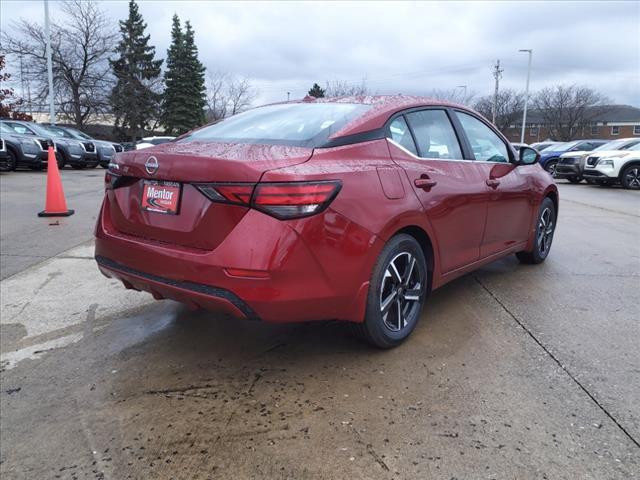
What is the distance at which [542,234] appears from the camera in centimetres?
524

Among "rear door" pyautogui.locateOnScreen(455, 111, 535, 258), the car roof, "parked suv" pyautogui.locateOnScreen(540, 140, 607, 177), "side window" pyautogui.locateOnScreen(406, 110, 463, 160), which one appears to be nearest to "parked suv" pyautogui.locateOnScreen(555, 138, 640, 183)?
"parked suv" pyautogui.locateOnScreen(540, 140, 607, 177)

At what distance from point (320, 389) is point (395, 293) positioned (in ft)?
2.52

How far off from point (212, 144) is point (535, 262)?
3.72m

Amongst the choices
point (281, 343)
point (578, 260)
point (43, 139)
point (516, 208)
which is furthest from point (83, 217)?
point (43, 139)

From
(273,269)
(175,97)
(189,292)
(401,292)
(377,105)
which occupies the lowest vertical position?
(401,292)

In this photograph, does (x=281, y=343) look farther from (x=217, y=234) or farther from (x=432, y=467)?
(x=432, y=467)

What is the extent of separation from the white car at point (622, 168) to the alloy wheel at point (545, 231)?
39.4ft

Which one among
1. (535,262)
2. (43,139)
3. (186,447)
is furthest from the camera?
(43,139)

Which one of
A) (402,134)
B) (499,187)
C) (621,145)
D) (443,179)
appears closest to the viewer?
(402,134)

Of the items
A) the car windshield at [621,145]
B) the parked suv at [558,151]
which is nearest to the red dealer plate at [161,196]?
the car windshield at [621,145]

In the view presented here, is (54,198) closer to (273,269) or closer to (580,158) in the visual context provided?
(273,269)

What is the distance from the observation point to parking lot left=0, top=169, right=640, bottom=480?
218 cm

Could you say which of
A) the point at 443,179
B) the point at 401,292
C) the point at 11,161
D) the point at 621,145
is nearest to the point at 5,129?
the point at 11,161

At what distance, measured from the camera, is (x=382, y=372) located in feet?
9.54
